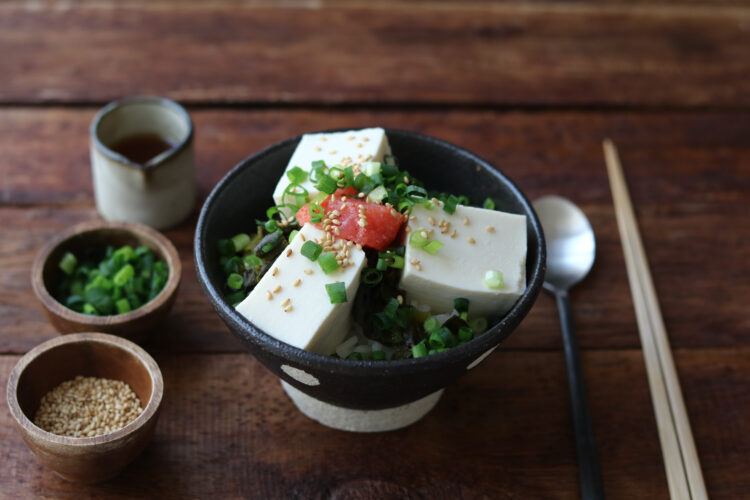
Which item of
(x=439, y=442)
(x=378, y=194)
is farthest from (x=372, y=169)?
(x=439, y=442)

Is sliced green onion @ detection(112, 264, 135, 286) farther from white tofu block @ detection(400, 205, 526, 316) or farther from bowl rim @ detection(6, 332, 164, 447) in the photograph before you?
white tofu block @ detection(400, 205, 526, 316)

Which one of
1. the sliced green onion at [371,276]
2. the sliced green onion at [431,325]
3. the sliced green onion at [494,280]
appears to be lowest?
the sliced green onion at [431,325]

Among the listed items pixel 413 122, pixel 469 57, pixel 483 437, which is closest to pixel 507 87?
pixel 469 57

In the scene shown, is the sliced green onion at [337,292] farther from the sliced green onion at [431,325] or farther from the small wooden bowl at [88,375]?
the small wooden bowl at [88,375]

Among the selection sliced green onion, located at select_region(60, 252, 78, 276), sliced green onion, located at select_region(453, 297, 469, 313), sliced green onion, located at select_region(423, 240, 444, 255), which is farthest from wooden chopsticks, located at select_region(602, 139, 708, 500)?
sliced green onion, located at select_region(60, 252, 78, 276)

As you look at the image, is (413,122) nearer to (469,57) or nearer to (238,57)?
(469,57)

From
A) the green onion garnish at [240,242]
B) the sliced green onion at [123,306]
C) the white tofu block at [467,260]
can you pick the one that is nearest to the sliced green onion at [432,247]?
the white tofu block at [467,260]
